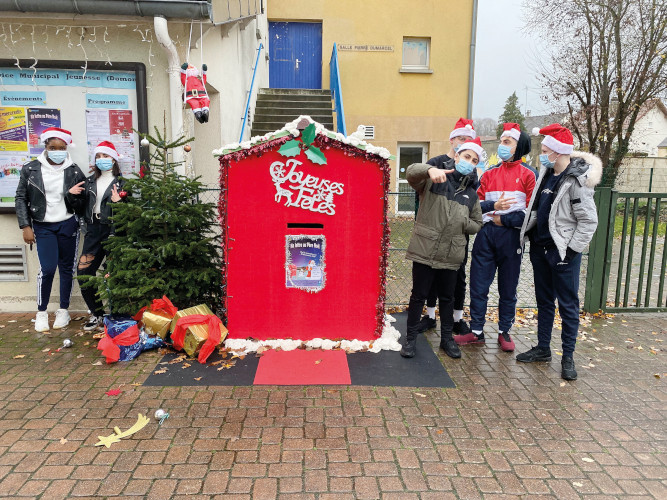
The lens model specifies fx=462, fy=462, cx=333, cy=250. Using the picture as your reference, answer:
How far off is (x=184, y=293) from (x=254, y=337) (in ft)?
2.90

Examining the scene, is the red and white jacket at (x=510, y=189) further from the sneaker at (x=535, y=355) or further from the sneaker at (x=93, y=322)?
the sneaker at (x=93, y=322)

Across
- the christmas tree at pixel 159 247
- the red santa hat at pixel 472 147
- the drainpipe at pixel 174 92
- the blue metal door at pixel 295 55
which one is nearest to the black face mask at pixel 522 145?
the red santa hat at pixel 472 147

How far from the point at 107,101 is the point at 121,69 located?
0.40 meters

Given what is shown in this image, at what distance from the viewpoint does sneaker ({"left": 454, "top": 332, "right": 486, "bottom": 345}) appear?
4.87 m

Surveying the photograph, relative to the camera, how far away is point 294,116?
10359mm

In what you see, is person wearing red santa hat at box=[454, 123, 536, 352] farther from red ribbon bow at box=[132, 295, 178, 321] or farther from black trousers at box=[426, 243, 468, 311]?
red ribbon bow at box=[132, 295, 178, 321]

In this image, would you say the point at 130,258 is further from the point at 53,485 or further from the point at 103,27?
the point at 103,27

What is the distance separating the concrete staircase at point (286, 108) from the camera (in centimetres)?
1016

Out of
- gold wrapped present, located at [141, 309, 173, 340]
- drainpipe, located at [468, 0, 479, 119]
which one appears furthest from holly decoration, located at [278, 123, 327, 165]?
drainpipe, located at [468, 0, 479, 119]

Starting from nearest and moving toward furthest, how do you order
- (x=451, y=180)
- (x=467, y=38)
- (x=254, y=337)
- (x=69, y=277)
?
1. (x=451, y=180)
2. (x=254, y=337)
3. (x=69, y=277)
4. (x=467, y=38)

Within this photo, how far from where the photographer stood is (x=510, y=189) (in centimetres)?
460

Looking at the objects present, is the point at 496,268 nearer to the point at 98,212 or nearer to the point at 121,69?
the point at 98,212

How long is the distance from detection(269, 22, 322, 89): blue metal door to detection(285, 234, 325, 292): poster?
1021 cm

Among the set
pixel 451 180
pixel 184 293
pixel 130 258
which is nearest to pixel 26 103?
pixel 130 258
